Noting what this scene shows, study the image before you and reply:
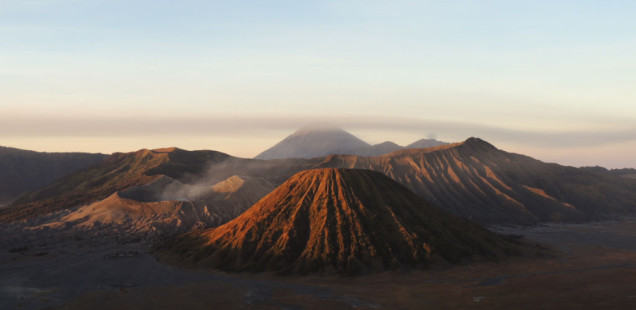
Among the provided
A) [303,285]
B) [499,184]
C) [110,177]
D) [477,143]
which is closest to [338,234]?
[303,285]

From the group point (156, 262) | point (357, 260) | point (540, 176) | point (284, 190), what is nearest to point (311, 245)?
point (357, 260)

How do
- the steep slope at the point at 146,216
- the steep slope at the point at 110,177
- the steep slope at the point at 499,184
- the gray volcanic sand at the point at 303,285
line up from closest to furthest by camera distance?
the gray volcanic sand at the point at 303,285 → the steep slope at the point at 146,216 → the steep slope at the point at 499,184 → the steep slope at the point at 110,177

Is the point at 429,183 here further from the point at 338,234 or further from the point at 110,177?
the point at 110,177

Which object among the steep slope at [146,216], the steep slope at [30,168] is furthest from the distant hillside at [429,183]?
the steep slope at [30,168]

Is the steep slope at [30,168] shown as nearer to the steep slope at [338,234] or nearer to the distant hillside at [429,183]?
the distant hillside at [429,183]

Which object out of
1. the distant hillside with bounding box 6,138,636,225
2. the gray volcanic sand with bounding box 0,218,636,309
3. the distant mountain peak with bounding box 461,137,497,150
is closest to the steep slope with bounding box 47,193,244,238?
the distant hillside with bounding box 6,138,636,225

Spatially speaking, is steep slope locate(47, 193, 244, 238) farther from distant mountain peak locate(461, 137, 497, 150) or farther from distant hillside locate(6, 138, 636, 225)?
distant mountain peak locate(461, 137, 497, 150)
